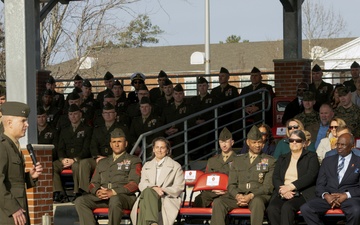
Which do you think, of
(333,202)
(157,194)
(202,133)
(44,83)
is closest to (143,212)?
(157,194)

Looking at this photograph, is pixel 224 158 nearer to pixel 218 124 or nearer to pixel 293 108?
pixel 293 108

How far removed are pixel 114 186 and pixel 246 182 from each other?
1809mm

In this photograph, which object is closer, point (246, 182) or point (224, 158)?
point (246, 182)

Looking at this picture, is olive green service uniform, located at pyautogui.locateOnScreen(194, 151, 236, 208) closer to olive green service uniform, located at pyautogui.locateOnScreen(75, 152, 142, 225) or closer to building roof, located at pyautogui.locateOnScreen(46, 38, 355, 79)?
olive green service uniform, located at pyautogui.locateOnScreen(75, 152, 142, 225)

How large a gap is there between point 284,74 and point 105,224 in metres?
6.43

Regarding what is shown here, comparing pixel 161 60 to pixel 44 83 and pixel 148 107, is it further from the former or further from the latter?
pixel 148 107

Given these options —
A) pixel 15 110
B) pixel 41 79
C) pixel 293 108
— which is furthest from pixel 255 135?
pixel 41 79

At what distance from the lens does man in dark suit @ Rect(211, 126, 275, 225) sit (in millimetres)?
12492

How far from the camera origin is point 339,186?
1220 cm

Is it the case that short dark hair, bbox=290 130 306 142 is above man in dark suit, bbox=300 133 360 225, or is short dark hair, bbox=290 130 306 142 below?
above

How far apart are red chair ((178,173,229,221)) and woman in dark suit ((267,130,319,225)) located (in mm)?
851

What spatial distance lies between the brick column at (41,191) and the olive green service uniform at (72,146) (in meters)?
2.52

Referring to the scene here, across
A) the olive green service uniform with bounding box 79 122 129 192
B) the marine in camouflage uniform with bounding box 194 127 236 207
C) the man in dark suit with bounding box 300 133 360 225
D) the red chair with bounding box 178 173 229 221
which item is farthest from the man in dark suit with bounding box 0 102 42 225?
the olive green service uniform with bounding box 79 122 129 192

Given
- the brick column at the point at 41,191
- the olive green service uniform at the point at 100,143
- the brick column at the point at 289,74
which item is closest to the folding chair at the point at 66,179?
the olive green service uniform at the point at 100,143
